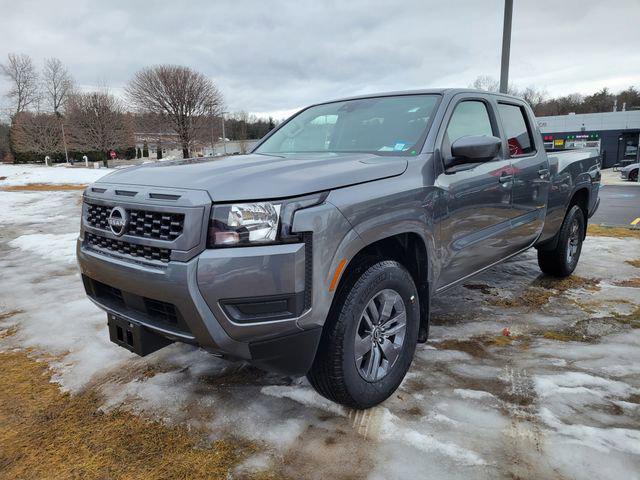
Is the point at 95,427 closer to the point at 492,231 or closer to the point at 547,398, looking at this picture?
the point at 547,398

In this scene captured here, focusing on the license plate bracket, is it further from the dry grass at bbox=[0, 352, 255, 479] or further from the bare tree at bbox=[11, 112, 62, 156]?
the bare tree at bbox=[11, 112, 62, 156]

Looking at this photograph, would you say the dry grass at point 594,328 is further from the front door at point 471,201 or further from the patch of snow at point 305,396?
the patch of snow at point 305,396

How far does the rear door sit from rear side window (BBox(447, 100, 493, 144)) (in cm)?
27

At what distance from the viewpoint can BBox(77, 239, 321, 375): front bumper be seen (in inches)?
80.8

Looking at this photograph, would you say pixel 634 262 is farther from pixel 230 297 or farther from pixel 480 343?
pixel 230 297

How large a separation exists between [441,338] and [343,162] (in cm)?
183

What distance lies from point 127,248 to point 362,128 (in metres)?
1.91

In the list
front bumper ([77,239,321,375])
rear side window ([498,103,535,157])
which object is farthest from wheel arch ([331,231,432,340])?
rear side window ([498,103,535,157])

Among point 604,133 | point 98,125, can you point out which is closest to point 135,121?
point 98,125

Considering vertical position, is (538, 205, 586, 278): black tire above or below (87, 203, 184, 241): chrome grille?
below

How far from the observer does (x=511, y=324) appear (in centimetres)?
401

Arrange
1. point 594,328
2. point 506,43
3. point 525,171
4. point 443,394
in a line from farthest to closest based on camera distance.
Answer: point 506,43 < point 525,171 < point 594,328 < point 443,394

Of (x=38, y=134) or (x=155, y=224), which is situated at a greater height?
(x=38, y=134)

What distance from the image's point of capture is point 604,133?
39.5 m
